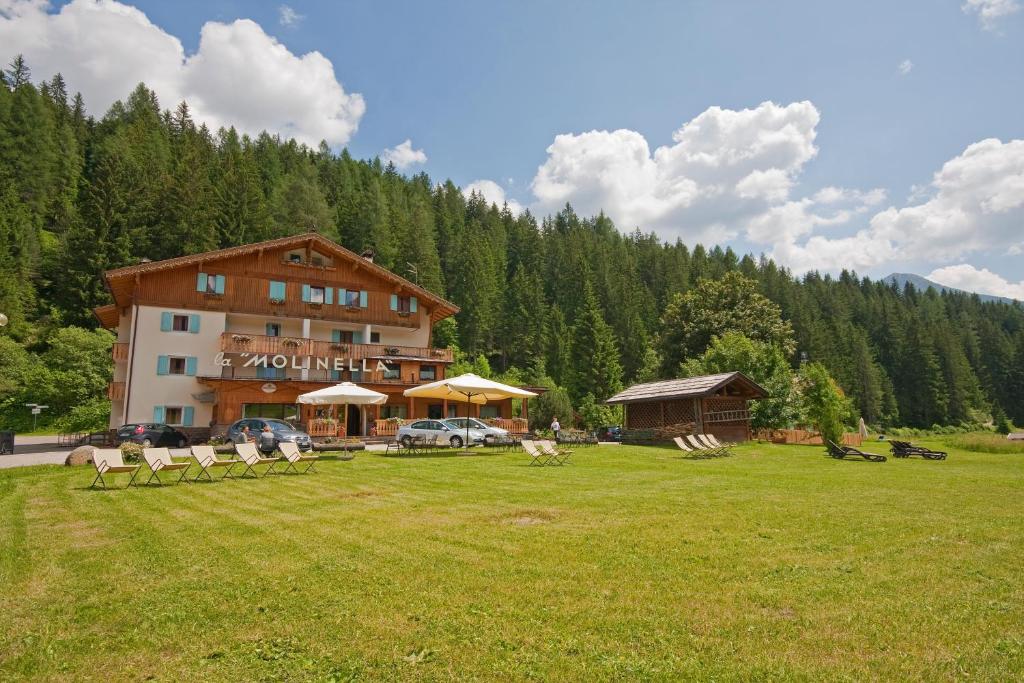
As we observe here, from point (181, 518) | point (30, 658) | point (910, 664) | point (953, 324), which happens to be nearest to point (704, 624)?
point (910, 664)

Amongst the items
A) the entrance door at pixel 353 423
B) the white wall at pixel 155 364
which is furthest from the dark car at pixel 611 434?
the white wall at pixel 155 364

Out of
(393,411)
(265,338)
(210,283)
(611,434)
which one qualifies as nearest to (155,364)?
(210,283)

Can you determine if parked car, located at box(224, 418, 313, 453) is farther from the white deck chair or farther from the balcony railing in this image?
the balcony railing

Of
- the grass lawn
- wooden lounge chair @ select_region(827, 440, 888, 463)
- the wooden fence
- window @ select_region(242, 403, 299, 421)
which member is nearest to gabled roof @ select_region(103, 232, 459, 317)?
window @ select_region(242, 403, 299, 421)

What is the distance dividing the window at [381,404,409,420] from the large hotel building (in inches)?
2.4

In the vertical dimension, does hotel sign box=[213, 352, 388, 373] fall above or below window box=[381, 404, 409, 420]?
above

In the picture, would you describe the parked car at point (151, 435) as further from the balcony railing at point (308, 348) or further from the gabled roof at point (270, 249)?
the gabled roof at point (270, 249)

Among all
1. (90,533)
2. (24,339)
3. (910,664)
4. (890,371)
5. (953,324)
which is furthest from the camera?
(953,324)

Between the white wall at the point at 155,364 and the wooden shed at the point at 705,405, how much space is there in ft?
78.0

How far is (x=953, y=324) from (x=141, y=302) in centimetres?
14314

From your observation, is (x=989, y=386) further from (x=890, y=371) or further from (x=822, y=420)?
(x=822, y=420)

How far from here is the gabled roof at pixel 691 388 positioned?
29.3 metres

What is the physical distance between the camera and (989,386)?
10019cm

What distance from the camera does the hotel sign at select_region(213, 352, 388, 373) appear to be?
3194cm
